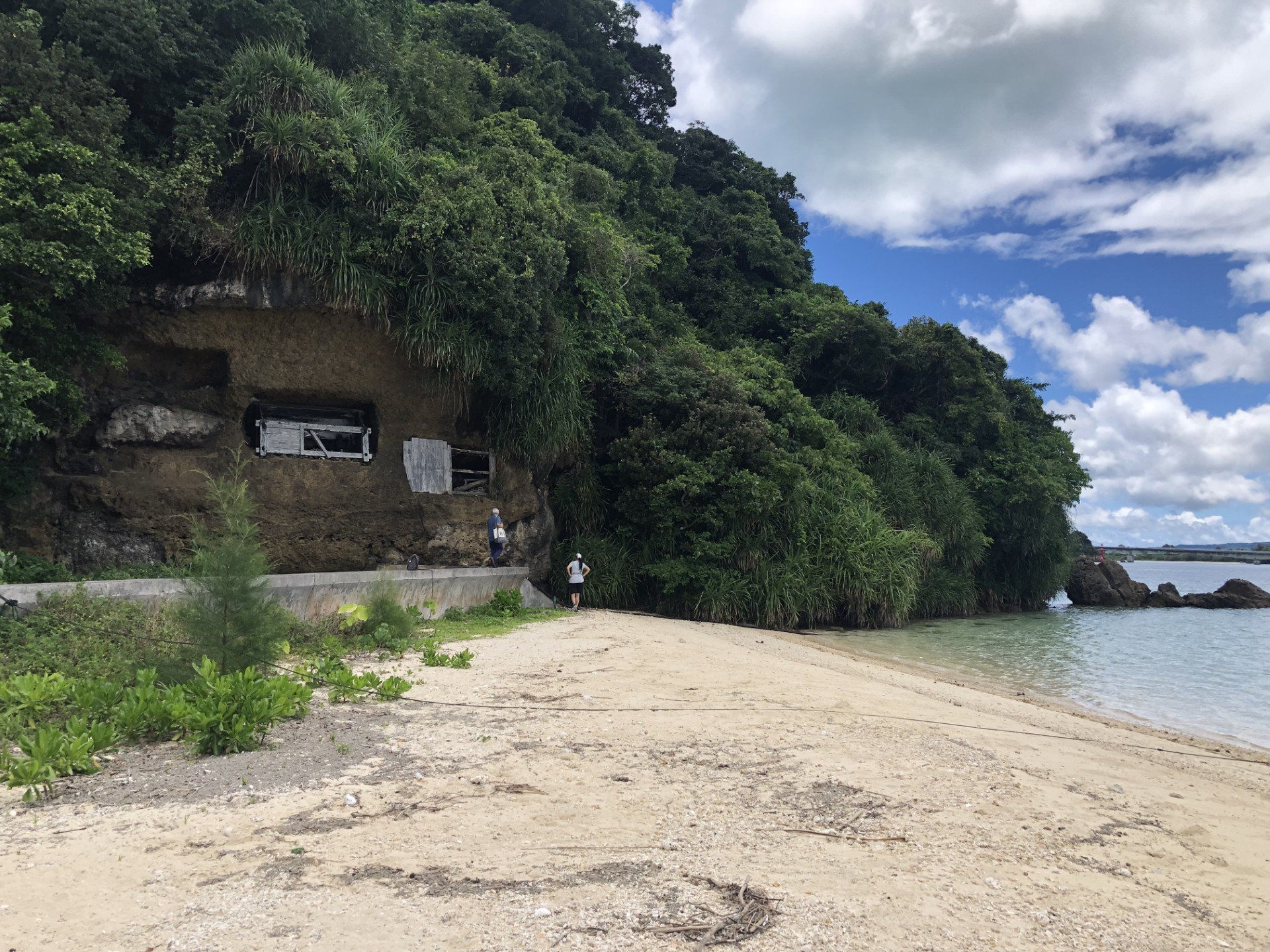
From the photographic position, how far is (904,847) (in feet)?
13.4

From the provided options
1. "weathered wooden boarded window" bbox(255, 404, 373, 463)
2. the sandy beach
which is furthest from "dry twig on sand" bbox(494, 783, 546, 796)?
"weathered wooden boarded window" bbox(255, 404, 373, 463)

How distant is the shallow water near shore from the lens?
34.9 ft

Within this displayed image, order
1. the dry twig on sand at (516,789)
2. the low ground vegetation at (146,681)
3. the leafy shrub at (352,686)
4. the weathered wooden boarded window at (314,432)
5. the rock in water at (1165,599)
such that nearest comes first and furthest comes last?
the dry twig on sand at (516,789)
the low ground vegetation at (146,681)
the leafy shrub at (352,686)
the weathered wooden boarded window at (314,432)
the rock in water at (1165,599)

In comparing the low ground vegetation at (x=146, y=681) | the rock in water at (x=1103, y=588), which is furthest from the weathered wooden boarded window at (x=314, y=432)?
the rock in water at (x=1103, y=588)

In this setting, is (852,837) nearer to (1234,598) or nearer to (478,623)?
(478,623)

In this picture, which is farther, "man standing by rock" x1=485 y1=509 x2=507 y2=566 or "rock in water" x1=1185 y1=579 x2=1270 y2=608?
"rock in water" x1=1185 y1=579 x2=1270 y2=608

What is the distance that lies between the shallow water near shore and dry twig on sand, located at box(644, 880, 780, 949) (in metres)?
8.52

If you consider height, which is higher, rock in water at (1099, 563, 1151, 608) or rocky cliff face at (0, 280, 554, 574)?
rocky cliff face at (0, 280, 554, 574)

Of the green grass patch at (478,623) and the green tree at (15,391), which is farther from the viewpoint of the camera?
the green grass patch at (478,623)

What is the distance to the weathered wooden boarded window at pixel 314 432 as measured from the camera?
13633 mm

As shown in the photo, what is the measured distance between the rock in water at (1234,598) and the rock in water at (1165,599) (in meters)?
0.49

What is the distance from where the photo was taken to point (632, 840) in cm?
402

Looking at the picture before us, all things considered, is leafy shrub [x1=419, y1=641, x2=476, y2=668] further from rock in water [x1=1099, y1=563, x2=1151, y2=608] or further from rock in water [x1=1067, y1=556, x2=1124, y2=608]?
rock in water [x1=1099, y1=563, x2=1151, y2=608]

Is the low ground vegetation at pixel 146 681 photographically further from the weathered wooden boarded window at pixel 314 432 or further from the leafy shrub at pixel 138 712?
the weathered wooden boarded window at pixel 314 432
